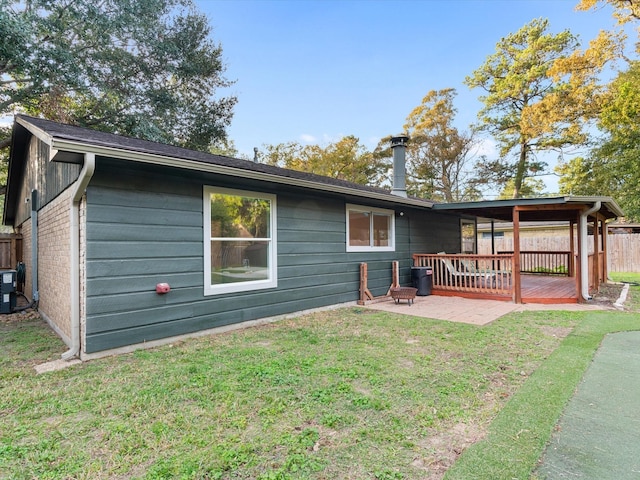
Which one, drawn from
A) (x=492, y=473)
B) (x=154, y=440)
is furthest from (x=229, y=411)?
(x=492, y=473)

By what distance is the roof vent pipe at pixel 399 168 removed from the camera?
9592mm

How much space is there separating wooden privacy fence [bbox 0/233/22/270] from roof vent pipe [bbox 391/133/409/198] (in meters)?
10.6

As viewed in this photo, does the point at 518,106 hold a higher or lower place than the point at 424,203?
higher

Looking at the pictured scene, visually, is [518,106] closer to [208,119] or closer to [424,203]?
[424,203]

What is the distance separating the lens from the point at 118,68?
12.4 m

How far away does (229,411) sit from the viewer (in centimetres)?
247

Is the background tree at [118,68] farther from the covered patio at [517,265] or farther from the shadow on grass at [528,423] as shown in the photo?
the shadow on grass at [528,423]

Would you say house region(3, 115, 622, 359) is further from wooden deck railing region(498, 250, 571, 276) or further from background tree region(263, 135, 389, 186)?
background tree region(263, 135, 389, 186)

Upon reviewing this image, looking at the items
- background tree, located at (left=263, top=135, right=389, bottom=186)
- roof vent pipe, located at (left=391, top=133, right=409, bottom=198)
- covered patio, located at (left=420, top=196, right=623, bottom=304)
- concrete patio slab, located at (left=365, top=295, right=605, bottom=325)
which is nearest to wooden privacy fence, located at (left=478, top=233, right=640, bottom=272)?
covered patio, located at (left=420, top=196, right=623, bottom=304)

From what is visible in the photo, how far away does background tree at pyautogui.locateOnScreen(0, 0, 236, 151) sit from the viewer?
10.4 meters

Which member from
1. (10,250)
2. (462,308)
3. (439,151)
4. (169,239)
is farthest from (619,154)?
(10,250)

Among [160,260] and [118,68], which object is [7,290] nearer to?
[160,260]

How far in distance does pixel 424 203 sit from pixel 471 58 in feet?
55.1

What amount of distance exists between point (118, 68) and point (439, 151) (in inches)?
Answer: 722
